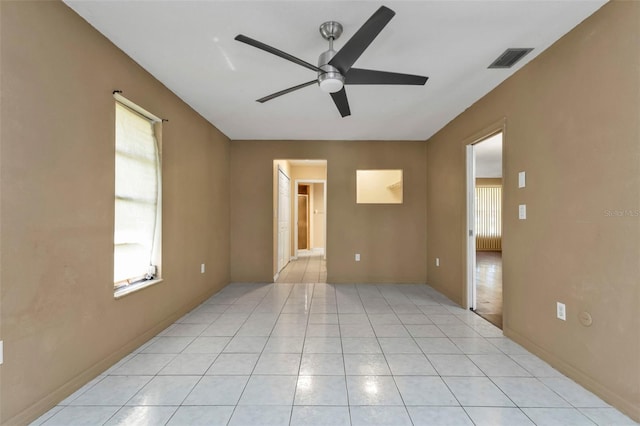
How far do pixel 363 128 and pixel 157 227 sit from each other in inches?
116

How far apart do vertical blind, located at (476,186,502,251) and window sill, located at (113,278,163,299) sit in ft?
31.5

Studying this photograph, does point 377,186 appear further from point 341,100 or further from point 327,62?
point 327,62

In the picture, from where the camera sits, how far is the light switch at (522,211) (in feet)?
7.64

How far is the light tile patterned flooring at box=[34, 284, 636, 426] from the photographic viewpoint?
1.54 metres

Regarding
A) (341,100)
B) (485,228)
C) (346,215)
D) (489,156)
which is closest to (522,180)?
(341,100)

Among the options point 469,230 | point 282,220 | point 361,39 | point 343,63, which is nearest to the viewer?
point 361,39

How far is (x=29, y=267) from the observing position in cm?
146

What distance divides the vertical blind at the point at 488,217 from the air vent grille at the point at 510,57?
26.1 feet

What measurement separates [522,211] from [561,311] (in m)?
0.83

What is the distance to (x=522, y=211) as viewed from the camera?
2361mm

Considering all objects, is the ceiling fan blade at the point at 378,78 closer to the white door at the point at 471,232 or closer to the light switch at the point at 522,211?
the light switch at the point at 522,211

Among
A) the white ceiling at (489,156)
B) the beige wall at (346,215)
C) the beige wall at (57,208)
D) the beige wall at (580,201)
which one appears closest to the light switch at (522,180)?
the beige wall at (580,201)

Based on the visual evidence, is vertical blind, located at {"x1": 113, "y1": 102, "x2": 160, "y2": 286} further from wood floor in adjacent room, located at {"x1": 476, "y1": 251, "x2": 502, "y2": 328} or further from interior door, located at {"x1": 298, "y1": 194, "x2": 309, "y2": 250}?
interior door, located at {"x1": 298, "y1": 194, "x2": 309, "y2": 250}

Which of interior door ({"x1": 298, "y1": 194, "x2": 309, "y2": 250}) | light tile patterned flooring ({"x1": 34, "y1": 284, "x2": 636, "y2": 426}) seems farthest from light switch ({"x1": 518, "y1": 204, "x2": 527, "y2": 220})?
interior door ({"x1": 298, "y1": 194, "x2": 309, "y2": 250})
